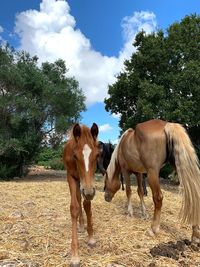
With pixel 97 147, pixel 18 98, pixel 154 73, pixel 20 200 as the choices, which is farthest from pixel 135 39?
pixel 97 147

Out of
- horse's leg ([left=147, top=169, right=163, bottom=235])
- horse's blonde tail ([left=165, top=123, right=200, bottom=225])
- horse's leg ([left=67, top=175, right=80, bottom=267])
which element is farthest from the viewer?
horse's leg ([left=147, top=169, right=163, bottom=235])

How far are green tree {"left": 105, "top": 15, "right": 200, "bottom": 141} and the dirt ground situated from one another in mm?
6183

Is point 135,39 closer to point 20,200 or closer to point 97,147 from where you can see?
point 20,200

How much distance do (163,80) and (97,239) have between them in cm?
988

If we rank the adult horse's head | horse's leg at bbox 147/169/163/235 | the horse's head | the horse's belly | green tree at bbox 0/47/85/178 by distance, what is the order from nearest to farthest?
the horse's head < horse's leg at bbox 147/169/163/235 < the horse's belly < the adult horse's head < green tree at bbox 0/47/85/178

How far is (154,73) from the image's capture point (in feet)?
46.9

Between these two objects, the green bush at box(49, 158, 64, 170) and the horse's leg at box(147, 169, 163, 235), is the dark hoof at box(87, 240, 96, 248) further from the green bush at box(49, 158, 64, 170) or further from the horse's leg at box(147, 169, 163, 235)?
the green bush at box(49, 158, 64, 170)

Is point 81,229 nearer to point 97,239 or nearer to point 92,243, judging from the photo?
point 97,239

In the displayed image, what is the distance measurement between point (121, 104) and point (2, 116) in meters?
4.99

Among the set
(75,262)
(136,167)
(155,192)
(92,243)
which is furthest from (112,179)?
(75,262)

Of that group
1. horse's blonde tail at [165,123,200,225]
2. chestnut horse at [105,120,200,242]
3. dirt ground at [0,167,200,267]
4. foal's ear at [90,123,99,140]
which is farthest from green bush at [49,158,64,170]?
foal's ear at [90,123,99,140]

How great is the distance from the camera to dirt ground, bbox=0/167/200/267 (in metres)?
3.99

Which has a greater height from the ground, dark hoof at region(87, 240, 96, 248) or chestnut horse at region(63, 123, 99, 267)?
chestnut horse at region(63, 123, 99, 267)

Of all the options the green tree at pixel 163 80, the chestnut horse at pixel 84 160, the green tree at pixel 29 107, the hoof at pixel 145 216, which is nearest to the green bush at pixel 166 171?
the green tree at pixel 163 80
